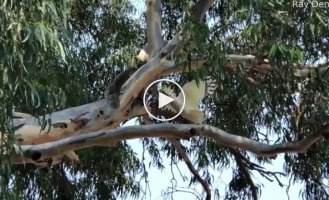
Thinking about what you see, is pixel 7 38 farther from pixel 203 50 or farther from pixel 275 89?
pixel 275 89

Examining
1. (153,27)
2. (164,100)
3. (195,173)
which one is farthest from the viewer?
(195,173)

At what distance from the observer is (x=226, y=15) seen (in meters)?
5.05

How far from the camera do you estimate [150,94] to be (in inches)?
191

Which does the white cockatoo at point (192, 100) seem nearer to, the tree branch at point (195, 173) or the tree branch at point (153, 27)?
the tree branch at point (153, 27)

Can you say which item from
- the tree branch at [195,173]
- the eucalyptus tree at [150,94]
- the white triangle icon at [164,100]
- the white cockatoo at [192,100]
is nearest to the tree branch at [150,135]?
the eucalyptus tree at [150,94]

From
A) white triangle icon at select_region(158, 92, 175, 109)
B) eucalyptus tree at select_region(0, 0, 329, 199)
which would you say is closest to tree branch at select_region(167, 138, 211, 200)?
eucalyptus tree at select_region(0, 0, 329, 199)

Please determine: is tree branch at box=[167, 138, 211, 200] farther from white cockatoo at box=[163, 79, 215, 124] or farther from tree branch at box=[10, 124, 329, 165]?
tree branch at box=[10, 124, 329, 165]

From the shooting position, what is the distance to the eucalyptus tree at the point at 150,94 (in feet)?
10.5

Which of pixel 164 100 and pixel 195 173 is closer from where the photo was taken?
pixel 164 100

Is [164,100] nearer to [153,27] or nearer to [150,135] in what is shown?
[153,27]

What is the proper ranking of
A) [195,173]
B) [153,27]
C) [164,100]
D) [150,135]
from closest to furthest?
[150,135] < [153,27] < [164,100] < [195,173]

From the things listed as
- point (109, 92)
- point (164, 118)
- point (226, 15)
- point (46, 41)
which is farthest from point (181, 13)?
point (46, 41)

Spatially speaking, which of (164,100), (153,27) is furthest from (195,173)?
(153,27)

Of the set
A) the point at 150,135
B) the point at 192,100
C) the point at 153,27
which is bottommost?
the point at 150,135
